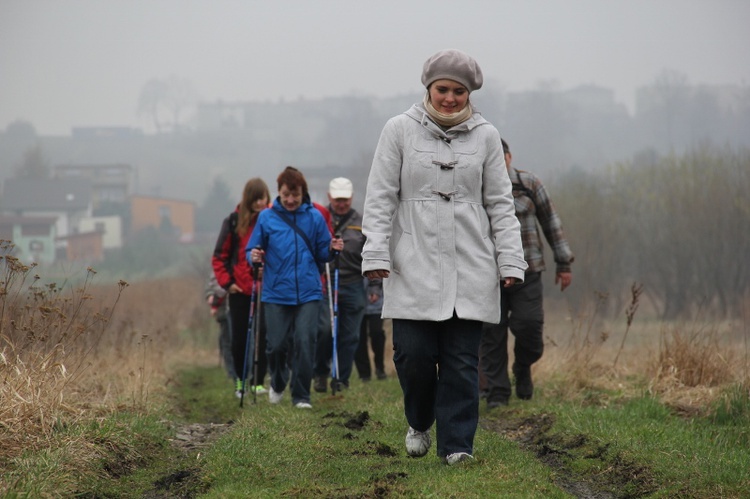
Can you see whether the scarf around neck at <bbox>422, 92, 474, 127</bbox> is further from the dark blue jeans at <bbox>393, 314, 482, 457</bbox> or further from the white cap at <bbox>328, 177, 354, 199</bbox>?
the white cap at <bbox>328, 177, 354, 199</bbox>

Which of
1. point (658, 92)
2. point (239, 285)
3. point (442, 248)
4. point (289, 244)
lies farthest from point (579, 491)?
point (658, 92)

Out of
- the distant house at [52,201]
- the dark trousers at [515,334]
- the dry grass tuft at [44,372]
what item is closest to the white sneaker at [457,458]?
the dry grass tuft at [44,372]

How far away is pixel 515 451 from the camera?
6.98m

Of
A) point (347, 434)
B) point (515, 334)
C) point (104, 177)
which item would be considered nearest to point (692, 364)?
point (515, 334)

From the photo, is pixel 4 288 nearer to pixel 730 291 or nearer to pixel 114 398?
pixel 114 398

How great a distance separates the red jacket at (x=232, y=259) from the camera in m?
11.1

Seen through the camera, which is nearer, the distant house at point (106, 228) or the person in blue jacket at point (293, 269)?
the person in blue jacket at point (293, 269)

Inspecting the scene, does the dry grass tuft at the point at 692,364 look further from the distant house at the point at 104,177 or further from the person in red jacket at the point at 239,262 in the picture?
the distant house at the point at 104,177

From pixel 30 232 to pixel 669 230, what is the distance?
62.6 meters

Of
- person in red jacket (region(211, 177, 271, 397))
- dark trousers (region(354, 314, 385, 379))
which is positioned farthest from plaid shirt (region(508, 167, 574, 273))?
dark trousers (region(354, 314, 385, 379))

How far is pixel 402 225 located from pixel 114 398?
425cm

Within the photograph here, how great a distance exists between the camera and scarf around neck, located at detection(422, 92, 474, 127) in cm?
621

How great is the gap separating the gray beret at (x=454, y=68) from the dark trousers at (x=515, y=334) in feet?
11.9

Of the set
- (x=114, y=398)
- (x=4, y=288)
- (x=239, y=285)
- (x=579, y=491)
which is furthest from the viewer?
(x=239, y=285)
